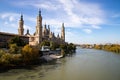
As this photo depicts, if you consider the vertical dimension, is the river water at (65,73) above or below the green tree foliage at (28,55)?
below

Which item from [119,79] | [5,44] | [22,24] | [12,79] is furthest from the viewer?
[22,24]

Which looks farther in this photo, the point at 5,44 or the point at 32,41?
the point at 32,41

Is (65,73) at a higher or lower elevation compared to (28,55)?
lower

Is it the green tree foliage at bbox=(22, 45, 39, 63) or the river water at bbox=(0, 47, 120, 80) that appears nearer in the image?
the river water at bbox=(0, 47, 120, 80)

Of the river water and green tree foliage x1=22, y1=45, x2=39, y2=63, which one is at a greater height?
green tree foliage x1=22, y1=45, x2=39, y2=63

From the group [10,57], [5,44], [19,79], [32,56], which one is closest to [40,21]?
[5,44]

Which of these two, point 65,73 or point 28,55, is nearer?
point 65,73

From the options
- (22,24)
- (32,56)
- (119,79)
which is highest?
(22,24)

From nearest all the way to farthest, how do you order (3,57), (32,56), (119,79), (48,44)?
(119,79) < (3,57) < (32,56) < (48,44)

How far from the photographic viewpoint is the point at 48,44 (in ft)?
153

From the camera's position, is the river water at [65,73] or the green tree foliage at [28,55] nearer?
the river water at [65,73]

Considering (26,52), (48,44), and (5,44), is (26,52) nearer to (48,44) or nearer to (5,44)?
(5,44)

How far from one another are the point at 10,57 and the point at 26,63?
2608mm

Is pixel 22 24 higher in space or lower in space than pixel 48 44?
higher
